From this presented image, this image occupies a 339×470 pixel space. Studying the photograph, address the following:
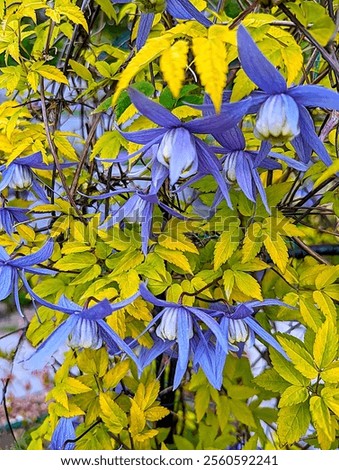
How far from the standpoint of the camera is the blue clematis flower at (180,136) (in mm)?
478

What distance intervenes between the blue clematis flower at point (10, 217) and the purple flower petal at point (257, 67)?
0.45 meters

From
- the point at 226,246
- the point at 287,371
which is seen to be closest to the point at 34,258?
the point at 226,246

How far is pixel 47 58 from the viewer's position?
0.76 metres

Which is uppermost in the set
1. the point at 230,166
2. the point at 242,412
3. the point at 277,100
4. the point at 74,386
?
the point at 277,100

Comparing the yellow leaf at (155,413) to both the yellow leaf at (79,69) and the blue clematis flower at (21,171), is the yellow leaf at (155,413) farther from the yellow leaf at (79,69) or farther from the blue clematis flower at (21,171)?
the yellow leaf at (79,69)

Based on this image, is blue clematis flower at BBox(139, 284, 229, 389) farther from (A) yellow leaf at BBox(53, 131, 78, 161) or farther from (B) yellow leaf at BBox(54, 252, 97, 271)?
(A) yellow leaf at BBox(53, 131, 78, 161)

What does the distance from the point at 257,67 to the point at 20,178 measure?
1.37 feet

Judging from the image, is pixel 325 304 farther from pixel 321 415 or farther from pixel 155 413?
pixel 155 413

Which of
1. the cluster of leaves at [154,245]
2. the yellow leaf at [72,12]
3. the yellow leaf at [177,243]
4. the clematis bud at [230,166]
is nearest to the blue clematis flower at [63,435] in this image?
the cluster of leaves at [154,245]

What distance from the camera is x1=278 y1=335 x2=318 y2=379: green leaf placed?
0.66 m

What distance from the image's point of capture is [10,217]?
80 centimetres
